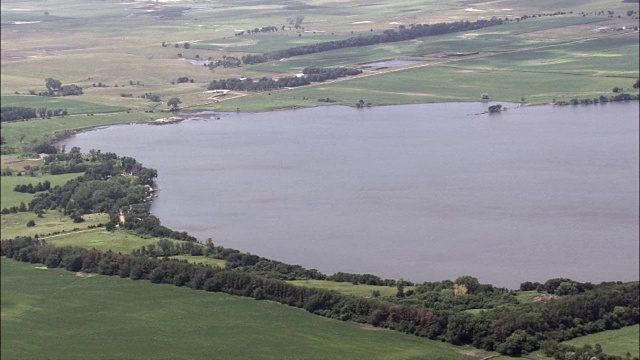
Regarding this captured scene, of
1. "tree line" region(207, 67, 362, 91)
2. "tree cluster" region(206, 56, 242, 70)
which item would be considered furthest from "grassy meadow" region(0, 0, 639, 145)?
"tree line" region(207, 67, 362, 91)

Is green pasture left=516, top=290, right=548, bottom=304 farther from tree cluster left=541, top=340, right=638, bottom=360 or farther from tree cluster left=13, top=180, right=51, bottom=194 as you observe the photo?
tree cluster left=13, top=180, right=51, bottom=194

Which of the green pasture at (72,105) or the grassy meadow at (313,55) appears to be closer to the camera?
the grassy meadow at (313,55)

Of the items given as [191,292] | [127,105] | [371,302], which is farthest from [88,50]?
[371,302]

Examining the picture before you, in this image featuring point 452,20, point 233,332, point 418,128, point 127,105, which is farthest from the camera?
point 452,20

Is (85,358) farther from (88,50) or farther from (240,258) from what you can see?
(88,50)

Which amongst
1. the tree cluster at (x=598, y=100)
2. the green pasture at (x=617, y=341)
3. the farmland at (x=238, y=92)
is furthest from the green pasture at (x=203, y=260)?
the tree cluster at (x=598, y=100)

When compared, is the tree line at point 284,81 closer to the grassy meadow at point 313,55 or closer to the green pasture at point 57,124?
the grassy meadow at point 313,55

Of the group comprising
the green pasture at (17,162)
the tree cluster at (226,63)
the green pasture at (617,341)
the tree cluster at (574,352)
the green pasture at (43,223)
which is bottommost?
the green pasture at (617,341)

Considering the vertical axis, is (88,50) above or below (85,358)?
above
